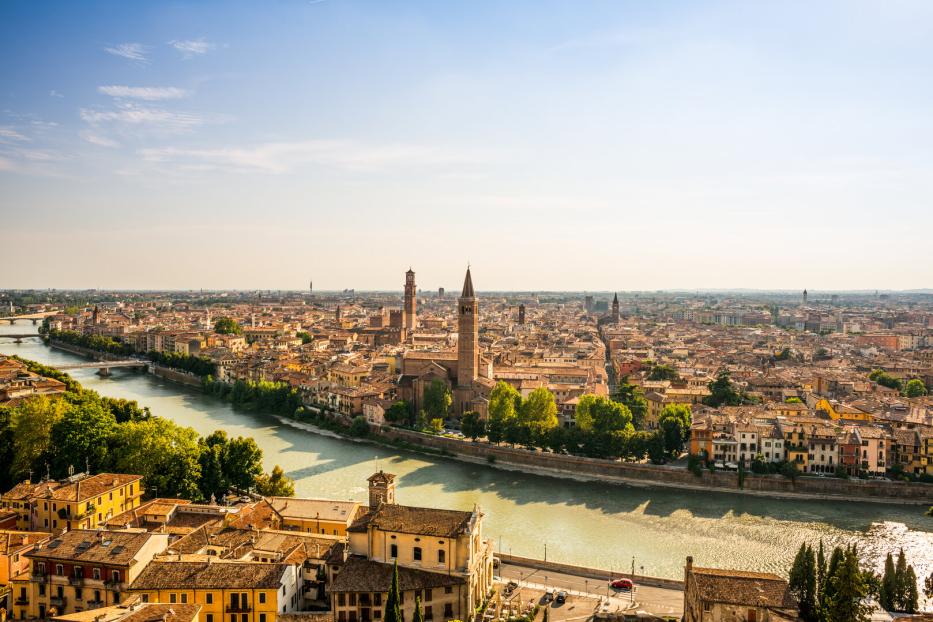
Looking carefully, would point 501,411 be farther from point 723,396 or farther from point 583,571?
point 583,571

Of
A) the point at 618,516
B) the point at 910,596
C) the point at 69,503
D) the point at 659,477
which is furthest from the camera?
the point at 659,477

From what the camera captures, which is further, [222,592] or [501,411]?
[501,411]

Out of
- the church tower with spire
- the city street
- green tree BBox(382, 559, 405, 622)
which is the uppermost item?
the church tower with spire

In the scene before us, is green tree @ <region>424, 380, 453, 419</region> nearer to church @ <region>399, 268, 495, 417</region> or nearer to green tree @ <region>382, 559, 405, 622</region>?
church @ <region>399, 268, 495, 417</region>

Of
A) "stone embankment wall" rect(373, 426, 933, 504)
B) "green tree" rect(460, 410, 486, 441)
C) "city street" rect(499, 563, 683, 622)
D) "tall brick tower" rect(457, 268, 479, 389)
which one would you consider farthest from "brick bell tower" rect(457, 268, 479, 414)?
"city street" rect(499, 563, 683, 622)

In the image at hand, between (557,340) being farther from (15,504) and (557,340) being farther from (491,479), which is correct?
(15,504)

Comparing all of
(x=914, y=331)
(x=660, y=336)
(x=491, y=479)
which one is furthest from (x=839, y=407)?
(x=914, y=331)

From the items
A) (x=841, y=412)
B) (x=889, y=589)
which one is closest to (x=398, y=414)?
(x=841, y=412)
